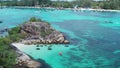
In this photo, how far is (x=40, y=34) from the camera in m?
93.7

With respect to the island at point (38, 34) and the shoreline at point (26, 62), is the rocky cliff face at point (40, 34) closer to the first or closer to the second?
the island at point (38, 34)

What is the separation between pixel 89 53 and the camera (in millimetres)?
78750

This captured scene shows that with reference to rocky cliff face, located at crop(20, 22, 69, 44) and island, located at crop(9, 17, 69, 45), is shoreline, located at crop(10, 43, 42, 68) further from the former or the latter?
rocky cliff face, located at crop(20, 22, 69, 44)

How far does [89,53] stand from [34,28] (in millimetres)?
25202

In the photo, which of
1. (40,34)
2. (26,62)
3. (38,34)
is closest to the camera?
(26,62)

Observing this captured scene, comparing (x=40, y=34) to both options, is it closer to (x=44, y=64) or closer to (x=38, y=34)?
(x=38, y=34)

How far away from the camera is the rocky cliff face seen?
90125mm

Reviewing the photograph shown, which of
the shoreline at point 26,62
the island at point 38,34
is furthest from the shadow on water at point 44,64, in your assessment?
the island at point 38,34

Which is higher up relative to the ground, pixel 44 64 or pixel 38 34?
pixel 38 34

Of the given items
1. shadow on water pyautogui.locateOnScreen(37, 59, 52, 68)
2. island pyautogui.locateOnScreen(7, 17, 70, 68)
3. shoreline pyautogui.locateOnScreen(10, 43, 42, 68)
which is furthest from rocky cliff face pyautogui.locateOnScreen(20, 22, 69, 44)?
shoreline pyautogui.locateOnScreen(10, 43, 42, 68)

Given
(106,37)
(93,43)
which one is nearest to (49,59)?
(93,43)

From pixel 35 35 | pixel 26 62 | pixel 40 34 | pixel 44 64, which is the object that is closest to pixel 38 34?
pixel 40 34

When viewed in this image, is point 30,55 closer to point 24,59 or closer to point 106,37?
point 24,59

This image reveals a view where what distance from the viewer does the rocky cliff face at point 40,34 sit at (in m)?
90.1
